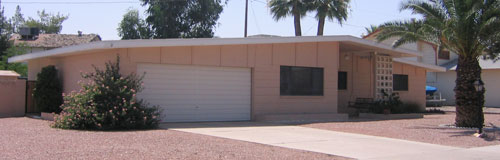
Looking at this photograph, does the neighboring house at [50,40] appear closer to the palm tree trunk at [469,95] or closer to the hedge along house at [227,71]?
the hedge along house at [227,71]

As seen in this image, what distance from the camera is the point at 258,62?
16781 mm

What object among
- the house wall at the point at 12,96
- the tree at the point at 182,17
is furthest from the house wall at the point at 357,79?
the tree at the point at 182,17

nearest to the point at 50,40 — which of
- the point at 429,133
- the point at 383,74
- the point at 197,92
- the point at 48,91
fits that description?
the point at 48,91

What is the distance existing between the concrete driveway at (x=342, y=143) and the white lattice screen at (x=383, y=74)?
30.4 feet

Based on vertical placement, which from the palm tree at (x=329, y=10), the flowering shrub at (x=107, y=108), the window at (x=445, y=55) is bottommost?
the flowering shrub at (x=107, y=108)

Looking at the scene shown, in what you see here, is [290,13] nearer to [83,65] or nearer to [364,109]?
[364,109]

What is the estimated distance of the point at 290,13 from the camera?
33.3 m

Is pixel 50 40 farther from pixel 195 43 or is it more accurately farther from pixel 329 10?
pixel 195 43

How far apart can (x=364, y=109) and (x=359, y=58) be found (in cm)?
249

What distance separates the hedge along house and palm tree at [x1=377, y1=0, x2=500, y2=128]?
3.27 m

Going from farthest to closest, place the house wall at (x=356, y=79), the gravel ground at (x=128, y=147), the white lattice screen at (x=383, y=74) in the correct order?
the white lattice screen at (x=383, y=74), the house wall at (x=356, y=79), the gravel ground at (x=128, y=147)

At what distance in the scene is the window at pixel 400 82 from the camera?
78.9ft

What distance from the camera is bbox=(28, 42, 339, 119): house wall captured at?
1460 centimetres

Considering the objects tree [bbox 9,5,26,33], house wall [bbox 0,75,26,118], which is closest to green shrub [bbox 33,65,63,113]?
house wall [bbox 0,75,26,118]
